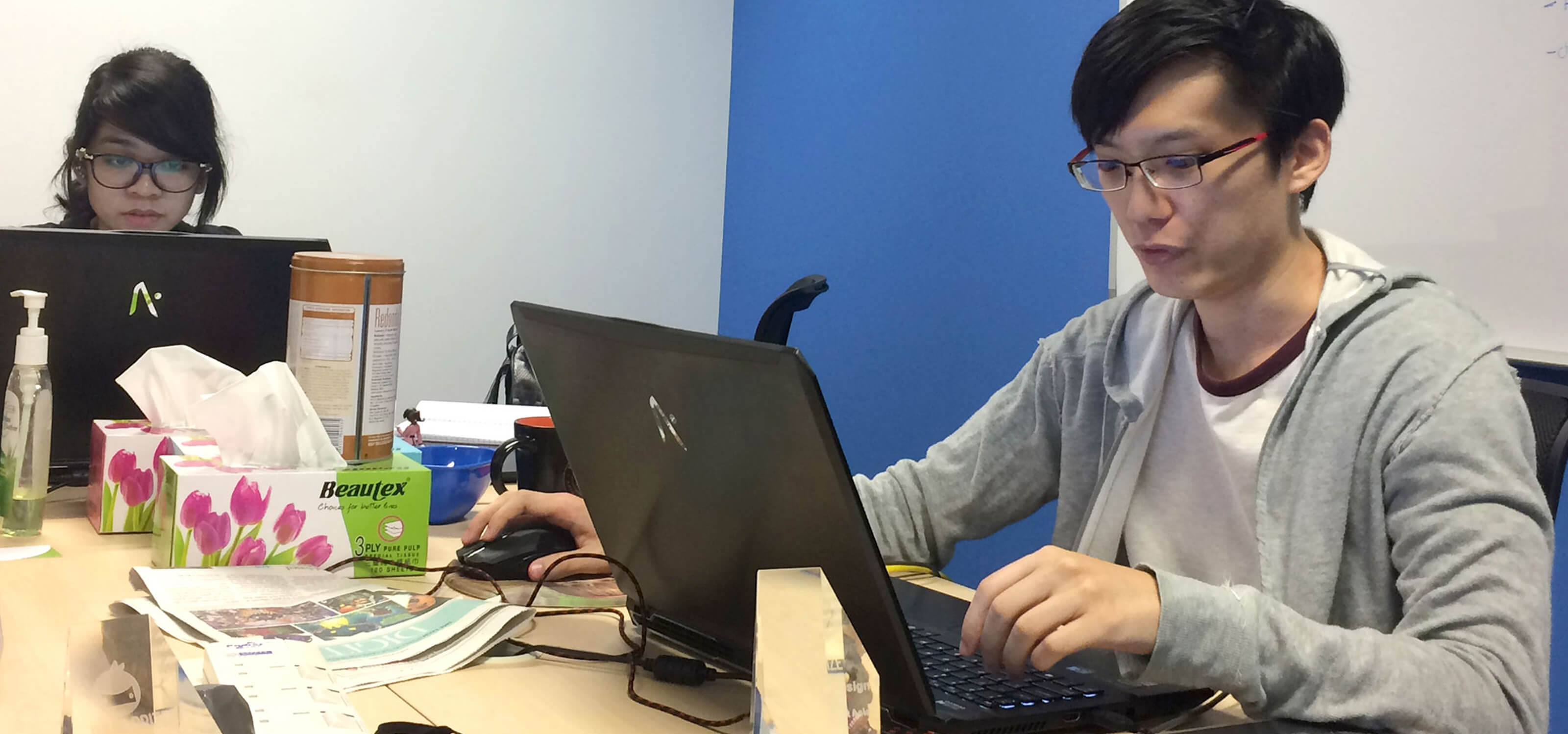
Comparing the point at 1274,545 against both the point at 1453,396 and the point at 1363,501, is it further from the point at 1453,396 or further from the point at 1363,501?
the point at 1453,396

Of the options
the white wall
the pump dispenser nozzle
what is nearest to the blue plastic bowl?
the pump dispenser nozzle

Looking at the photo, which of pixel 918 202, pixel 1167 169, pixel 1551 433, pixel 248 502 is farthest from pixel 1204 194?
pixel 918 202

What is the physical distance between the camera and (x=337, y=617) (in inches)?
40.5

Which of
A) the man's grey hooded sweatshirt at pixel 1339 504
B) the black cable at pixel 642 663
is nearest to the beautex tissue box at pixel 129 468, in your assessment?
the black cable at pixel 642 663

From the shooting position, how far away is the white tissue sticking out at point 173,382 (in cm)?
128

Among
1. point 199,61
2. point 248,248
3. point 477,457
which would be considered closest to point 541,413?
point 477,457

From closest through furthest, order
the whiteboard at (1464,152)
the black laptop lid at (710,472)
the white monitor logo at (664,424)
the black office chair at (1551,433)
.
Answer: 1. the black laptop lid at (710,472)
2. the white monitor logo at (664,424)
3. the black office chair at (1551,433)
4. the whiteboard at (1464,152)

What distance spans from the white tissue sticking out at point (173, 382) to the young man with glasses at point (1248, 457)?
0.31 m

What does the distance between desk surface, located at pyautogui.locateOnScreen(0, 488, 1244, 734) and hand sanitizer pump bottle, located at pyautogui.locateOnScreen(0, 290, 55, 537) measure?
0.09 meters

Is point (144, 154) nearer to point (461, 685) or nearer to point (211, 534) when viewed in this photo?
point (211, 534)

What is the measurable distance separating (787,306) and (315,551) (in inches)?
33.3

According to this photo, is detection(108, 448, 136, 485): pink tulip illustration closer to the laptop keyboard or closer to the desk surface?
the desk surface

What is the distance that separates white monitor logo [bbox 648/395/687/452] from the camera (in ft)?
2.84

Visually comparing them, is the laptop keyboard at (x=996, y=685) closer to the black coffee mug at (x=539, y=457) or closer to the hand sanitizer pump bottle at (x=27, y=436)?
the black coffee mug at (x=539, y=457)
